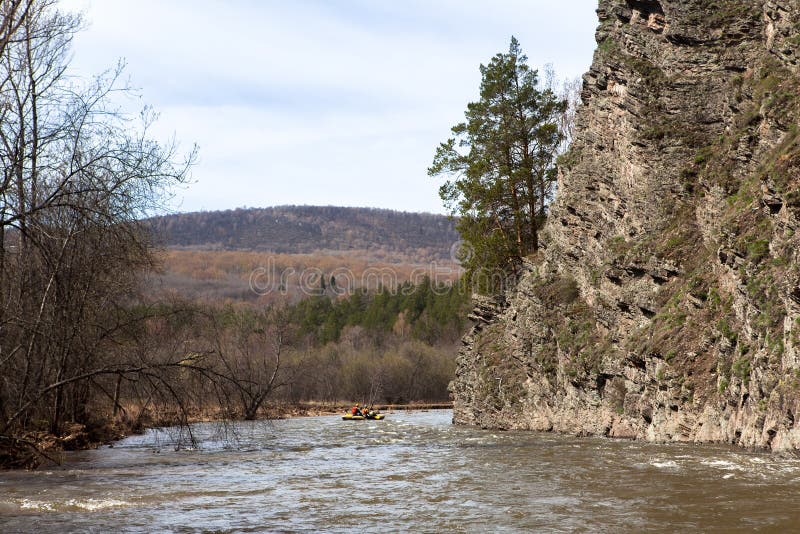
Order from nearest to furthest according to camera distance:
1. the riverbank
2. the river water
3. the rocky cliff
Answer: the river water < the riverbank < the rocky cliff

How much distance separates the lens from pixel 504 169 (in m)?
45.6

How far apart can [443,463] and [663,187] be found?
1626 cm

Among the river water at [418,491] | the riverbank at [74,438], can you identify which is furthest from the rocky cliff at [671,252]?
the riverbank at [74,438]

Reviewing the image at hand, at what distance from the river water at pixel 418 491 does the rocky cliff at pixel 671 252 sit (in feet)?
8.43

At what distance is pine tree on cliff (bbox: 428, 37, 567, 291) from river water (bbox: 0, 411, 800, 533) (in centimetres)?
1913

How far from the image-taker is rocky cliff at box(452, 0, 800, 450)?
23891 mm

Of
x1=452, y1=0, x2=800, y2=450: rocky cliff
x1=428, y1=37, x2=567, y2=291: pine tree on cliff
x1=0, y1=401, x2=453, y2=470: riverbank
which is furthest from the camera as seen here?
x1=428, y1=37, x2=567, y2=291: pine tree on cliff

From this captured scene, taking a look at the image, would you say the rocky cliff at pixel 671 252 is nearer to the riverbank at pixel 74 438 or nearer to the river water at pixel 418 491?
the river water at pixel 418 491

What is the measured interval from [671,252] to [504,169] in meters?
16.1

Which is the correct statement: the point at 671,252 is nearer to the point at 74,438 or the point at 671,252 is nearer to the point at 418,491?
the point at 418,491

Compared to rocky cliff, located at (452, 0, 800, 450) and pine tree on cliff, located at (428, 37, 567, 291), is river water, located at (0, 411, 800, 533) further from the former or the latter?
pine tree on cliff, located at (428, 37, 567, 291)

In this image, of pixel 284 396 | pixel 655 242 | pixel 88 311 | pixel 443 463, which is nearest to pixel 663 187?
pixel 655 242

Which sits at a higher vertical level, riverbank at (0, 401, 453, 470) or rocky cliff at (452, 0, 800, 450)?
rocky cliff at (452, 0, 800, 450)

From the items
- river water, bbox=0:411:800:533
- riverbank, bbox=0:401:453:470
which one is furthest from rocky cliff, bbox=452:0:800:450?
riverbank, bbox=0:401:453:470
